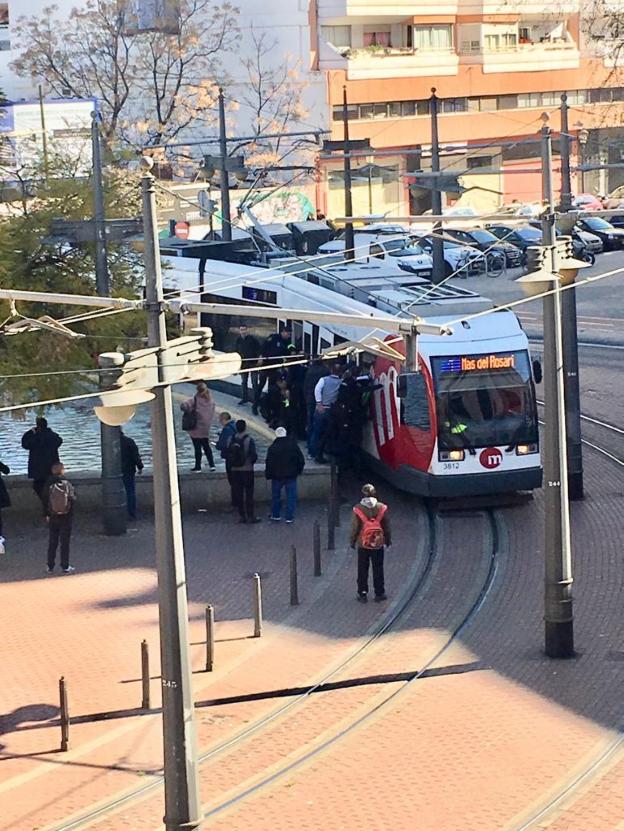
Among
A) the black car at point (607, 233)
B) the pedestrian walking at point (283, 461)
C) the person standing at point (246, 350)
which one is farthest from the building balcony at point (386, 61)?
the pedestrian walking at point (283, 461)

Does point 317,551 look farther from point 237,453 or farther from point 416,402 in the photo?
point 416,402

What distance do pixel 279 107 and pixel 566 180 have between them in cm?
3967

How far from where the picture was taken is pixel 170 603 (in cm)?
1111

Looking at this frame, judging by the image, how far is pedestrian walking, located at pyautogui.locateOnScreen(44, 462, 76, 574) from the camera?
19.1 meters

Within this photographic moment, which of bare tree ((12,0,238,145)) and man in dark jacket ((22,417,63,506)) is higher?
bare tree ((12,0,238,145))

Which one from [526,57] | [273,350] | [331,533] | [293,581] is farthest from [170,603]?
[526,57]

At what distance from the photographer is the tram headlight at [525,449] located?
21484 millimetres

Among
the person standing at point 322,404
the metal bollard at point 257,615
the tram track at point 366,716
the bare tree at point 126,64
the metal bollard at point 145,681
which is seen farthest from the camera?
the bare tree at point 126,64

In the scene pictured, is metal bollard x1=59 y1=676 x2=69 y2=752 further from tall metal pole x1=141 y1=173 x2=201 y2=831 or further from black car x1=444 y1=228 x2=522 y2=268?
black car x1=444 y1=228 x2=522 y2=268

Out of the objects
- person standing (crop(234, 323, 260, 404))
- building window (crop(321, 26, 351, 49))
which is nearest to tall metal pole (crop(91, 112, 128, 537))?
person standing (crop(234, 323, 260, 404))

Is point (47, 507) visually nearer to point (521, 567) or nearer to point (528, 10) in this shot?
point (521, 567)

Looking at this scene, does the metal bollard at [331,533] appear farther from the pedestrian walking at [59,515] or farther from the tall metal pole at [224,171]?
the tall metal pole at [224,171]

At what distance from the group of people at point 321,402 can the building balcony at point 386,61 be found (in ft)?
127

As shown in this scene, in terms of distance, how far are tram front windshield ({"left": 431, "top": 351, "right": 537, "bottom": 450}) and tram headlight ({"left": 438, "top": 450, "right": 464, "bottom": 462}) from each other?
0.23ft
